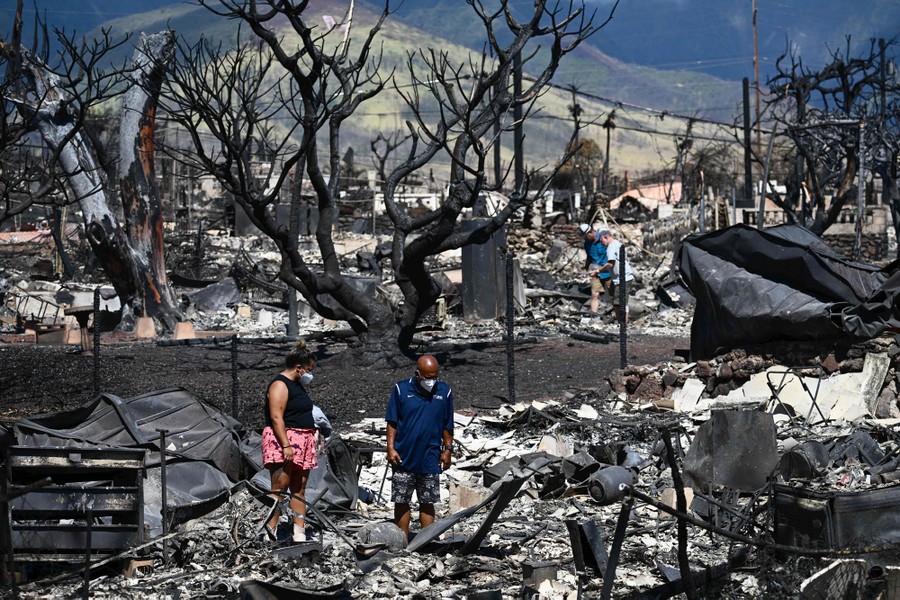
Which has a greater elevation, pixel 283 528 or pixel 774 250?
pixel 774 250

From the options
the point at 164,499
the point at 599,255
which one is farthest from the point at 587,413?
the point at 599,255

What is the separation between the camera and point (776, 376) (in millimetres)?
12008

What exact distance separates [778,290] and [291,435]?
21.9ft

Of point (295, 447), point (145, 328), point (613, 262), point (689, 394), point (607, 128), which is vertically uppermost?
point (607, 128)

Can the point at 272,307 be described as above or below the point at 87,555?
above

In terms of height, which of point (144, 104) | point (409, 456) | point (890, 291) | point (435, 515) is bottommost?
point (435, 515)

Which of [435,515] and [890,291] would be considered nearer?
[435,515]

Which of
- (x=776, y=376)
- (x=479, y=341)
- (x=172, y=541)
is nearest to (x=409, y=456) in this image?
(x=172, y=541)

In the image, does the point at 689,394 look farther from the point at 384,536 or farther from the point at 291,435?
the point at 291,435

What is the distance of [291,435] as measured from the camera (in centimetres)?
775

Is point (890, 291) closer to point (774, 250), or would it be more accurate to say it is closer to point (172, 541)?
point (774, 250)

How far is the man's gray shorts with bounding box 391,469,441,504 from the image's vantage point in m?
7.93

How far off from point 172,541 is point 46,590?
84cm

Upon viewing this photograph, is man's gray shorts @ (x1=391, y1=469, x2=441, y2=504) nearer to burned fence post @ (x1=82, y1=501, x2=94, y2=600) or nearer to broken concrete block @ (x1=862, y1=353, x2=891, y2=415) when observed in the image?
burned fence post @ (x1=82, y1=501, x2=94, y2=600)
